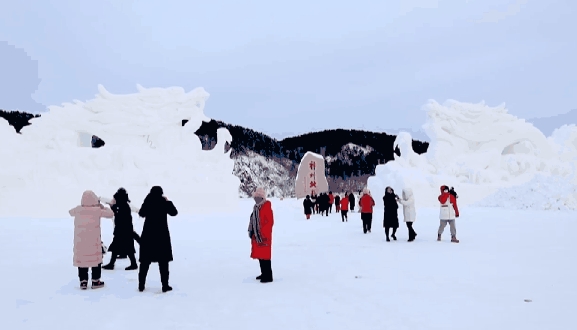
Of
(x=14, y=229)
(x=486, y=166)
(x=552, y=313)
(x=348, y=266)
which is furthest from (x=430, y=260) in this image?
(x=486, y=166)

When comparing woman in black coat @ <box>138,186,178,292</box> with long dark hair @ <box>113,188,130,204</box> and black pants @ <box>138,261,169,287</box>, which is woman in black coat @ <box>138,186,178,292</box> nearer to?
black pants @ <box>138,261,169,287</box>

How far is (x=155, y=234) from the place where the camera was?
6316 mm

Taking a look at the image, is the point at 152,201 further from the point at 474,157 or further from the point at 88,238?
the point at 474,157

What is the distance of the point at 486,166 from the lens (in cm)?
3197

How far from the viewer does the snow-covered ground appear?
5.05 meters

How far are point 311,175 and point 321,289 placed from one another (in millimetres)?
35360

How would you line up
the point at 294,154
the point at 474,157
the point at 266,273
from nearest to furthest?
the point at 266,273
the point at 474,157
the point at 294,154

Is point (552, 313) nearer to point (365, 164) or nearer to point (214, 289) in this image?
point (214, 289)

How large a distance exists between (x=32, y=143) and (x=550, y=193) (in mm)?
26190

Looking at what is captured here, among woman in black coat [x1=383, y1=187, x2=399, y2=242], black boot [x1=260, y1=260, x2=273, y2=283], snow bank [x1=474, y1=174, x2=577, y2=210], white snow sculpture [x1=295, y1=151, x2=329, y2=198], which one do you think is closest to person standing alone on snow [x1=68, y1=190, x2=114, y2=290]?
black boot [x1=260, y1=260, x2=273, y2=283]

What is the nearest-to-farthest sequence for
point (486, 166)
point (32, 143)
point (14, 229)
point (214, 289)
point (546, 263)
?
point (214, 289), point (546, 263), point (14, 229), point (32, 143), point (486, 166)

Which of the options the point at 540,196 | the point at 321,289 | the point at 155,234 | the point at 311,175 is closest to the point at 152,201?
the point at 155,234

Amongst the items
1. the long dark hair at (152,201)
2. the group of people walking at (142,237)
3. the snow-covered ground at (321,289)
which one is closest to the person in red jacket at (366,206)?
the snow-covered ground at (321,289)

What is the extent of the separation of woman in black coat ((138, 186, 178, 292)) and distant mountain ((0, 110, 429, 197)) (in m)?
64.3
